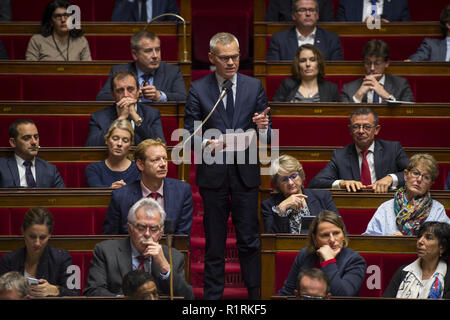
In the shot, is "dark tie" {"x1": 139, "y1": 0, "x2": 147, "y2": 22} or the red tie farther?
"dark tie" {"x1": 139, "y1": 0, "x2": 147, "y2": 22}

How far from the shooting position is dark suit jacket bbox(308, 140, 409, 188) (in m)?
2.16

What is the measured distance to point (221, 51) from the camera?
1951 millimetres

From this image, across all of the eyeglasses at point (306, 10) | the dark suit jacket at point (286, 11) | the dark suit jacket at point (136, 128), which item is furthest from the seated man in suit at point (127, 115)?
the dark suit jacket at point (286, 11)

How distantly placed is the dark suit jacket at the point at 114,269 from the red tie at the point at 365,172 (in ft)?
2.21

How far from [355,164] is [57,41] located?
1.08 meters

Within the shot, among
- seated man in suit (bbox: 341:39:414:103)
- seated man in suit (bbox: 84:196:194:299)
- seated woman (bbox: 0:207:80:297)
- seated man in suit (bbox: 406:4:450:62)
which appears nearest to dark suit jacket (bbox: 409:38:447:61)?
seated man in suit (bbox: 406:4:450:62)

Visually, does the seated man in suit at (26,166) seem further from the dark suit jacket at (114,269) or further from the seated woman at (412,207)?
the seated woman at (412,207)

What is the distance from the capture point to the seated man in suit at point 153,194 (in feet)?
6.24

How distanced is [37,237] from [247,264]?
49cm

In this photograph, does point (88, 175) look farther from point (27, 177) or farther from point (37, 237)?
point (37, 237)

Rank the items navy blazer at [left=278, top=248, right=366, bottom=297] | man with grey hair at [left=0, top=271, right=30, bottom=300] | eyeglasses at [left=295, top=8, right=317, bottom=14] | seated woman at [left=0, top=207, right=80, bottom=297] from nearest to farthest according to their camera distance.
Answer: man with grey hair at [left=0, top=271, right=30, bottom=300]
navy blazer at [left=278, top=248, right=366, bottom=297]
seated woman at [left=0, top=207, right=80, bottom=297]
eyeglasses at [left=295, top=8, right=317, bottom=14]

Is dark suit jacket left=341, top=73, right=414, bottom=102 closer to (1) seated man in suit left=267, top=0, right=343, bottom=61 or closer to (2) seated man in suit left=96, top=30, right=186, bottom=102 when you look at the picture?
(1) seated man in suit left=267, top=0, right=343, bottom=61

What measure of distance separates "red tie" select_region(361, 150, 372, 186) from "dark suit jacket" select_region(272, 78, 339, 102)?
312 mm

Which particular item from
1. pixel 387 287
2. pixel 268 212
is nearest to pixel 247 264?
pixel 268 212
